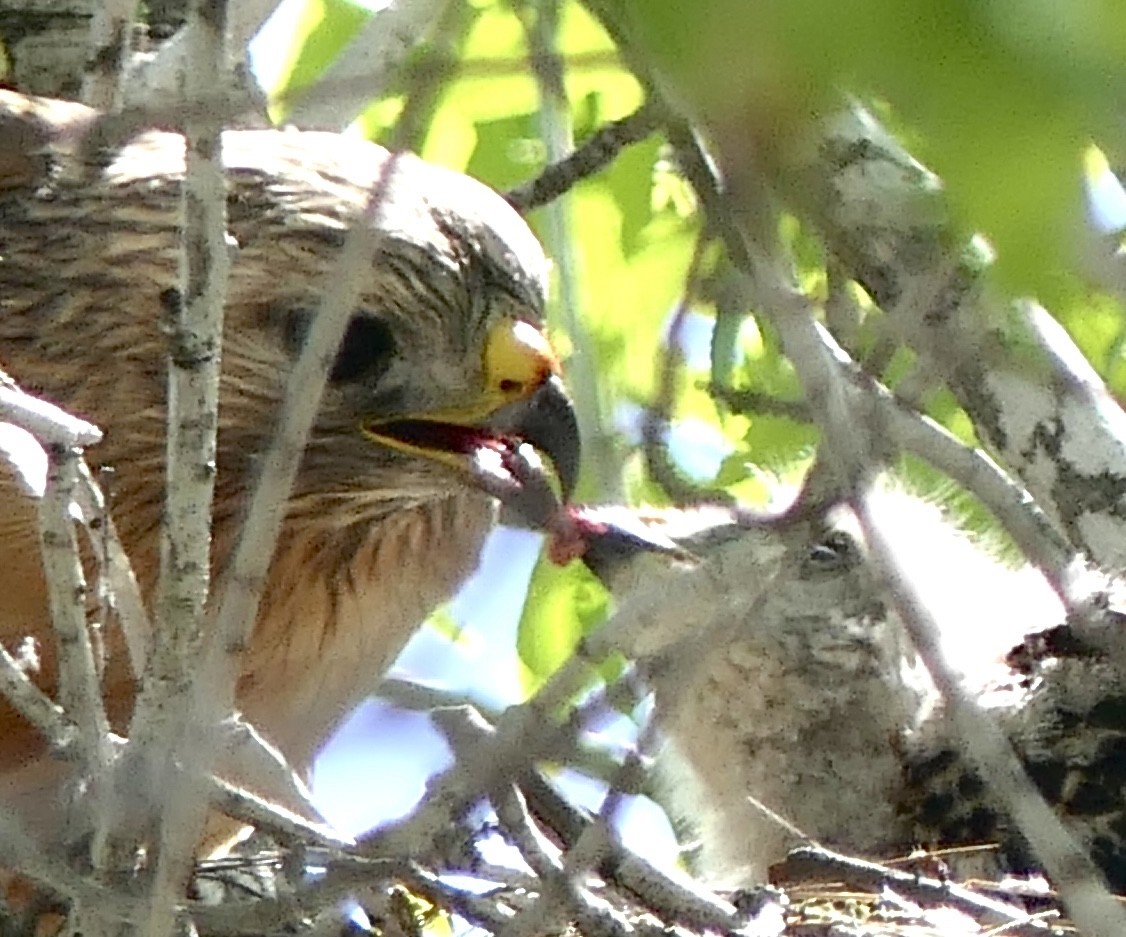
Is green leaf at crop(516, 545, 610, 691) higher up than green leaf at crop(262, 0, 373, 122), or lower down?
lower down

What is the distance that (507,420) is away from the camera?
7.28ft

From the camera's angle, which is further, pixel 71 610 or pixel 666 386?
pixel 71 610

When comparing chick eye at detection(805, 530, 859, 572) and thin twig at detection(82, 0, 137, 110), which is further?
chick eye at detection(805, 530, 859, 572)

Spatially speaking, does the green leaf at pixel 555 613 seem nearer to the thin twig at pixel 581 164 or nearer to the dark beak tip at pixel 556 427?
the dark beak tip at pixel 556 427

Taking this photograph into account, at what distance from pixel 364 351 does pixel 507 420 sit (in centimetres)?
20

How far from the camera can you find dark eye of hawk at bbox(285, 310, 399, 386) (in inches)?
86.9

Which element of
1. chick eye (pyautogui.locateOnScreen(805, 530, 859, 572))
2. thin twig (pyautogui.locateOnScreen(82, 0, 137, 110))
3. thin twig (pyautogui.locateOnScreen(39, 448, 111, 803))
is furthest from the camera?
chick eye (pyautogui.locateOnScreen(805, 530, 859, 572))

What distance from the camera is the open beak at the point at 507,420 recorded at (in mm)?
2182

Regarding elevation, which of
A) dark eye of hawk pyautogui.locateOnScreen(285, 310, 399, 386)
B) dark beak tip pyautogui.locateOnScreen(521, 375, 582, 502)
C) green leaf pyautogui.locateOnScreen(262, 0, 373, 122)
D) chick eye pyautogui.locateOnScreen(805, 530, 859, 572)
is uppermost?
green leaf pyautogui.locateOnScreen(262, 0, 373, 122)

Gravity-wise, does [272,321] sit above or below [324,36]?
below

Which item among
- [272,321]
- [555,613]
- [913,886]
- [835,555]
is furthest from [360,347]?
[835,555]

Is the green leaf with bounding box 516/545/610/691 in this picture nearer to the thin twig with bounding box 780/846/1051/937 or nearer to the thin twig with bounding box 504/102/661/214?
the thin twig with bounding box 780/846/1051/937

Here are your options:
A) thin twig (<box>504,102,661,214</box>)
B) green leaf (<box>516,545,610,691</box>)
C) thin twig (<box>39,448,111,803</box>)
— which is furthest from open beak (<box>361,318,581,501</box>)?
thin twig (<box>39,448,111,803</box>)

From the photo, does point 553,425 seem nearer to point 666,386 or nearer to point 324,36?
point 324,36
